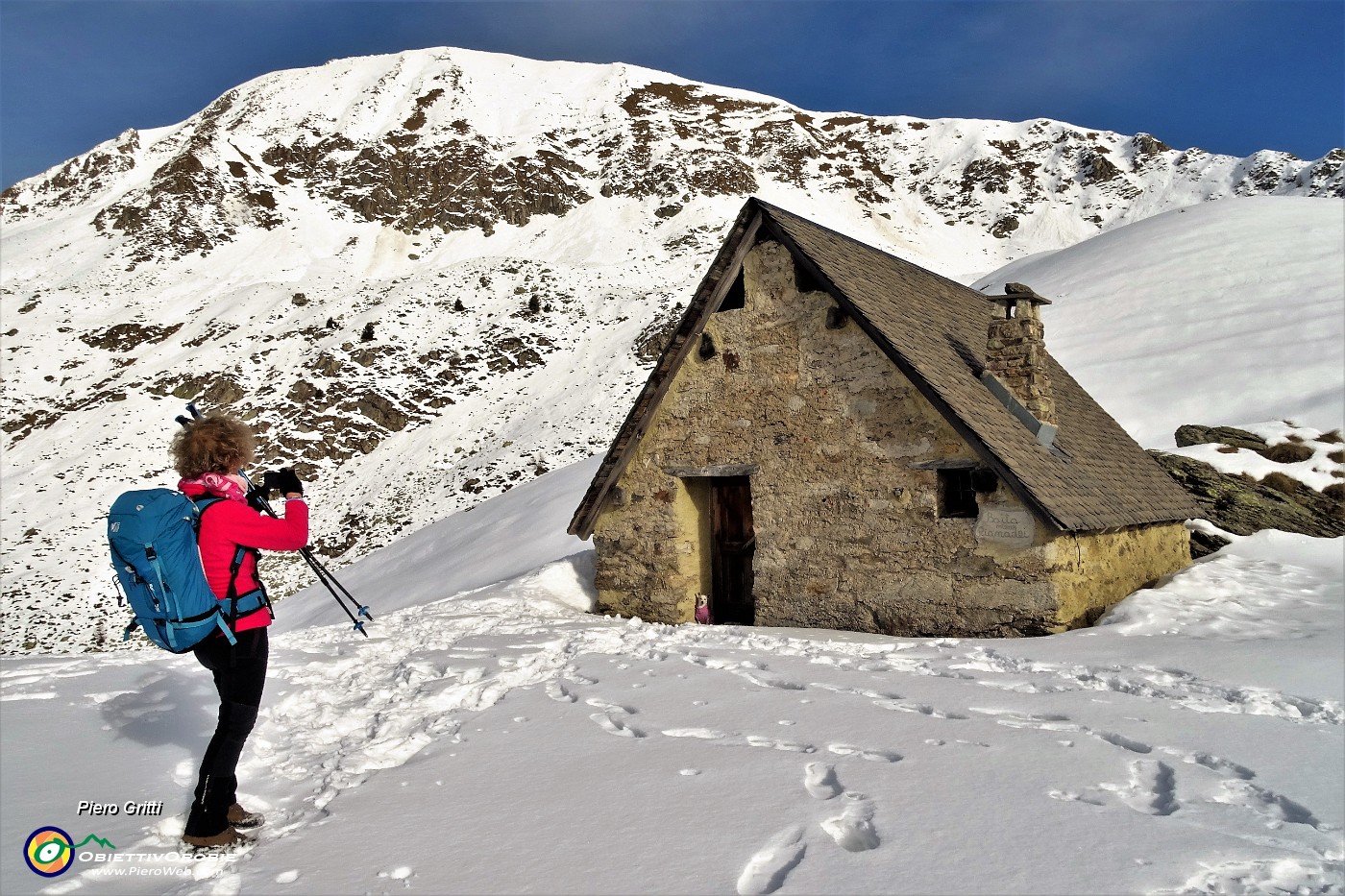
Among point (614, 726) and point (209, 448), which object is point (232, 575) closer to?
point (209, 448)

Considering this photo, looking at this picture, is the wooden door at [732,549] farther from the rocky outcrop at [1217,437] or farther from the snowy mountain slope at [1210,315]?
the snowy mountain slope at [1210,315]

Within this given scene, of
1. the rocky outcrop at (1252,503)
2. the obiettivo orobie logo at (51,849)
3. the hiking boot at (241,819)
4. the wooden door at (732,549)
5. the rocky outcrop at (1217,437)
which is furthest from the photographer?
the rocky outcrop at (1217,437)

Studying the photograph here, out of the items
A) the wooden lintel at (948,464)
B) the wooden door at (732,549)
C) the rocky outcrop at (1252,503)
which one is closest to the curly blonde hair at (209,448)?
the wooden lintel at (948,464)

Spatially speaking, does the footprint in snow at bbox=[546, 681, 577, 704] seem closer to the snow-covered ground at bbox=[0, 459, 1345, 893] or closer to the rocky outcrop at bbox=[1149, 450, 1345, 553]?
the snow-covered ground at bbox=[0, 459, 1345, 893]

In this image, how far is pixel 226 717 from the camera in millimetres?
3635

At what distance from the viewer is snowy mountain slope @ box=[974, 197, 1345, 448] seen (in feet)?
56.7

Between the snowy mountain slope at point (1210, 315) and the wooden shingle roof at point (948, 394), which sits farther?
the snowy mountain slope at point (1210, 315)

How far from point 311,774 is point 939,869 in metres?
3.11

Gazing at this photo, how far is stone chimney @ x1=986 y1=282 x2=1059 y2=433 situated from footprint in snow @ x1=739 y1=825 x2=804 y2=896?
7.73m

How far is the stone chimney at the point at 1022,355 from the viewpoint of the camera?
9928 mm

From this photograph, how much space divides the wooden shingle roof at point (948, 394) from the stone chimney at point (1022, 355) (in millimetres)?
307

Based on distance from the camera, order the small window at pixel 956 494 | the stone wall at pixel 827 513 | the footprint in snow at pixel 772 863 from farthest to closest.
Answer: the small window at pixel 956 494 < the stone wall at pixel 827 513 < the footprint in snow at pixel 772 863

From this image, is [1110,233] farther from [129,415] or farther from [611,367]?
[129,415]

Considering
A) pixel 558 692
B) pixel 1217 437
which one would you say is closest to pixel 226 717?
pixel 558 692
